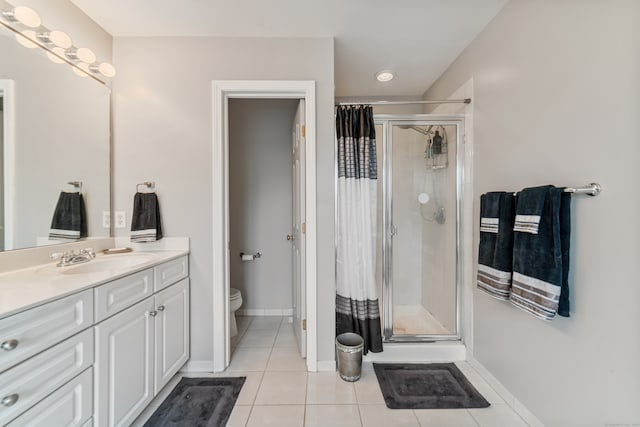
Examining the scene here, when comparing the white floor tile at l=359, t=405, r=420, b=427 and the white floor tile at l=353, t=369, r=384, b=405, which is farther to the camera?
the white floor tile at l=353, t=369, r=384, b=405

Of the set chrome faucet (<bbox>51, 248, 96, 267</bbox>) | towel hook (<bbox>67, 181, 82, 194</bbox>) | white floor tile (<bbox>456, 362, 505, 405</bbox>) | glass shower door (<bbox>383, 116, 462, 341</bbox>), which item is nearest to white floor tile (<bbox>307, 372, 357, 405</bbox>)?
glass shower door (<bbox>383, 116, 462, 341</bbox>)

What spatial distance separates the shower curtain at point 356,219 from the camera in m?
2.10

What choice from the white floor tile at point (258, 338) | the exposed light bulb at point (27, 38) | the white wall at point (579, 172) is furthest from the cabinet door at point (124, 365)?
the white wall at point (579, 172)

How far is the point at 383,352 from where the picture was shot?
2.15 metres

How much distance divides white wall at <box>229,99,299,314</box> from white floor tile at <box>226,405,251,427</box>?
57.9 inches

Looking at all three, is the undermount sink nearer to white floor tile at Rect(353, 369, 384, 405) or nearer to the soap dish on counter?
the soap dish on counter

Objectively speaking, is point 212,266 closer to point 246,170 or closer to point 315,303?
point 315,303

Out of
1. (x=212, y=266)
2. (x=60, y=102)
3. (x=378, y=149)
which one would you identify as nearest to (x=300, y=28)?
(x=378, y=149)

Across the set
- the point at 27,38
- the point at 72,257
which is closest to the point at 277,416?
the point at 72,257

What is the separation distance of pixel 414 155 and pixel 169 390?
2.60 meters

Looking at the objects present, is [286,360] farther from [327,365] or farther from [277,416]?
[277,416]

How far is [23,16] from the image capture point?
1382 mm

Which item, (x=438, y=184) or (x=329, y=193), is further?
(x=438, y=184)

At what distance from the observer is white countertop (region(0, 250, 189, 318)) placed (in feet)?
3.05
